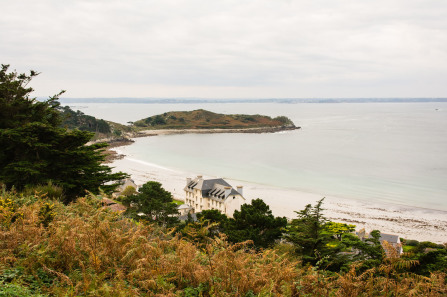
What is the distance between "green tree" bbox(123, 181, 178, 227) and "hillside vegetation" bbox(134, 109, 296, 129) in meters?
110

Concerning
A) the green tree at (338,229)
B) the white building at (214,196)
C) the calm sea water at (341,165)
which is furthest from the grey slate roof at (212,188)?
the calm sea water at (341,165)

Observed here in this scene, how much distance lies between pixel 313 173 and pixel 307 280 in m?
45.7

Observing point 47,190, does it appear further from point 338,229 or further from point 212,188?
point 212,188

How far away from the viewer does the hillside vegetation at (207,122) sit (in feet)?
445

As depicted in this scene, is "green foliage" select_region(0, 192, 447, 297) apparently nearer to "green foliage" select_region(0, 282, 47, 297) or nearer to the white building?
"green foliage" select_region(0, 282, 47, 297)

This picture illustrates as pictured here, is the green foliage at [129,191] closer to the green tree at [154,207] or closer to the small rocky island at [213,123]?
the green tree at [154,207]

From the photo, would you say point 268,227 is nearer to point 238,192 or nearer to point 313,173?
point 238,192

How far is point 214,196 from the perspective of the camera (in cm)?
2891

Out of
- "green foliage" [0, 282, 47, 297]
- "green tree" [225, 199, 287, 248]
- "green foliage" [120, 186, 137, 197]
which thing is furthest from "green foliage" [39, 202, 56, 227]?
"green foliage" [120, 186, 137, 197]

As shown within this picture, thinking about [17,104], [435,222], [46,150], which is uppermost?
[17,104]

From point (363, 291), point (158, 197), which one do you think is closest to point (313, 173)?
point (158, 197)

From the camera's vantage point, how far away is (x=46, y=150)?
1202cm

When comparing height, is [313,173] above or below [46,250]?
below

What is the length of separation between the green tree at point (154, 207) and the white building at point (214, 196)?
18.6ft
